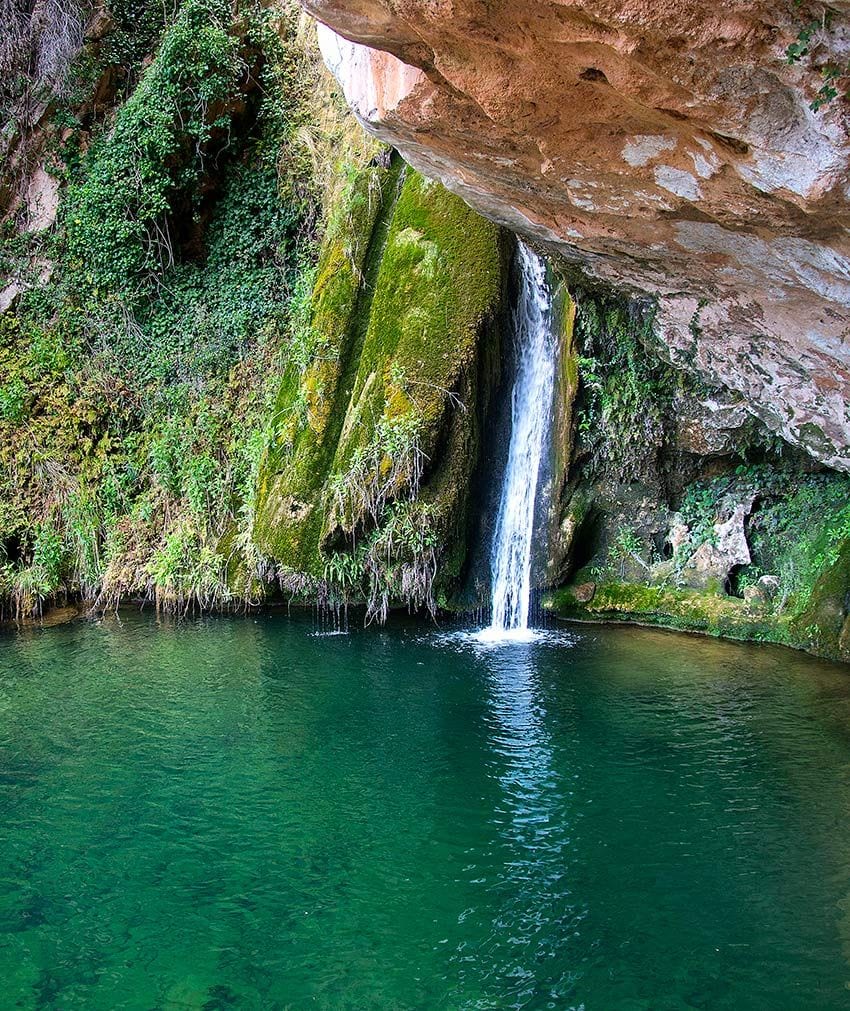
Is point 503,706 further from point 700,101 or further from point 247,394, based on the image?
point 247,394

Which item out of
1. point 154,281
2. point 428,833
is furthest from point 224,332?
point 428,833

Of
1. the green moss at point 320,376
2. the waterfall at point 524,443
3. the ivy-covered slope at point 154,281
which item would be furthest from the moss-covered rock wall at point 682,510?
the ivy-covered slope at point 154,281

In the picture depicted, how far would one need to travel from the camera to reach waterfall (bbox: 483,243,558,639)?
11812 millimetres

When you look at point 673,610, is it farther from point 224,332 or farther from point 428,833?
point 224,332

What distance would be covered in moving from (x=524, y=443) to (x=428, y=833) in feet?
21.5

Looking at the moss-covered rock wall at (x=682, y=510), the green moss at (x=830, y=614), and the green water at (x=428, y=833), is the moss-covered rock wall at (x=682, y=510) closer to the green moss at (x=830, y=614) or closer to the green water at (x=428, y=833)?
the green moss at (x=830, y=614)

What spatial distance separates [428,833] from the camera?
641cm

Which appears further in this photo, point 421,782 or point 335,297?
point 335,297

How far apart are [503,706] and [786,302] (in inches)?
167

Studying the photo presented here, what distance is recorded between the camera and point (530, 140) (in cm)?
669

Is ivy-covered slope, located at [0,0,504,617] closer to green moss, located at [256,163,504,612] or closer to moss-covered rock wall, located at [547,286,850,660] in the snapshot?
green moss, located at [256,163,504,612]

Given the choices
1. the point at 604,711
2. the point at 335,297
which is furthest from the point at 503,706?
the point at 335,297

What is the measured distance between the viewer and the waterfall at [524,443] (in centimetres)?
1181

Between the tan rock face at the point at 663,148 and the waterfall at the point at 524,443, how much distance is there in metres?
2.84
